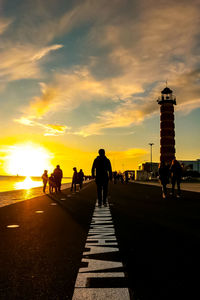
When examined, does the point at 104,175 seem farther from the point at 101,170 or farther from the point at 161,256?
the point at 161,256

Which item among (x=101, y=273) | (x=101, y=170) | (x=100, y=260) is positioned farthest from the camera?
(x=101, y=170)

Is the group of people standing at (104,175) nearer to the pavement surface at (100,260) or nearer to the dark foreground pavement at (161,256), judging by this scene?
the dark foreground pavement at (161,256)

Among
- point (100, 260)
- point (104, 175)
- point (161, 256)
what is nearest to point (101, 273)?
point (100, 260)

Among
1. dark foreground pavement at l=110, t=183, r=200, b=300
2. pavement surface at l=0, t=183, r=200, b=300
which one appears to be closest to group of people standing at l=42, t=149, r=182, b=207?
dark foreground pavement at l=110, t=183, r=200, b=300

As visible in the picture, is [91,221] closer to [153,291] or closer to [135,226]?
[135,226]

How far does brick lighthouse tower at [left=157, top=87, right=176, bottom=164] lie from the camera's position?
71.2m

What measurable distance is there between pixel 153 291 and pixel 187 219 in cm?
557

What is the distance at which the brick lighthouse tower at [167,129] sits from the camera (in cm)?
7125

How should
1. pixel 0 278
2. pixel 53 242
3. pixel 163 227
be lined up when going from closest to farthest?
pixel 0 278
pixel 53 242
pixel 163 227

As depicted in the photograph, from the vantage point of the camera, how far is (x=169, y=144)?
7150 cm

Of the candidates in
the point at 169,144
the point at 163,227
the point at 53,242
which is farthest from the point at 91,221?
the point at 169,144

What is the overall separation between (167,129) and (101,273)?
70058mm

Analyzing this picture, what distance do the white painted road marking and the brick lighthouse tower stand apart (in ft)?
217

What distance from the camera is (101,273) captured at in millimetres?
3795
